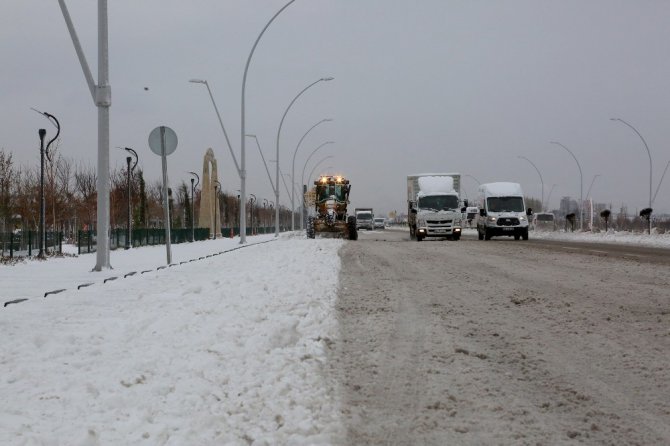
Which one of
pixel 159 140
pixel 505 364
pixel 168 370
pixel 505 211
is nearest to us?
pixel 168 370

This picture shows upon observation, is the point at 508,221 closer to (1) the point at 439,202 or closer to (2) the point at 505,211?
(2) the point at 505,211

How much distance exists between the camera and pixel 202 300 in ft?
26.6

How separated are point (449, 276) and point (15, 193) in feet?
117

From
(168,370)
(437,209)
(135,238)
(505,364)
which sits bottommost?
(505,364)

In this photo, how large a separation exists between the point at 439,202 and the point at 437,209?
0.39 m

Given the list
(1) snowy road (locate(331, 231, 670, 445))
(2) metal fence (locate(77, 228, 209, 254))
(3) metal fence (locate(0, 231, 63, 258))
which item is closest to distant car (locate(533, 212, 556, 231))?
(2) metal fence (locate(77, 228, 209, 254))

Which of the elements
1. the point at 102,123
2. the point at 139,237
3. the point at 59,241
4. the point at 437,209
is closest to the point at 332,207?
the point at 437,209

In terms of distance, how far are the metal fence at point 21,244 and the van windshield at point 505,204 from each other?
21954 mm

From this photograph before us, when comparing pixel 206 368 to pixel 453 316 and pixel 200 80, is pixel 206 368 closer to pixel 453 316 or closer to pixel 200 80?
pixel 453 316

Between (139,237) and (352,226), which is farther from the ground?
(352,226)

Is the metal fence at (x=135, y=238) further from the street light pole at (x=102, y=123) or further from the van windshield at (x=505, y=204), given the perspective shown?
the van windshield at (x=505, y=204)

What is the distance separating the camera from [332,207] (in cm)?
3534

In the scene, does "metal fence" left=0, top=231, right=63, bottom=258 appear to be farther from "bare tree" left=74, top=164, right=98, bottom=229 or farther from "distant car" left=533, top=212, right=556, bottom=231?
"distant car" left=533, top=212, right=556, bottom=231

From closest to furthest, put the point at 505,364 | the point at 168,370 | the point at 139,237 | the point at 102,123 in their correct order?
the point at 168,370
the point at 505,364
the point at 102,123
the point at 139,237
